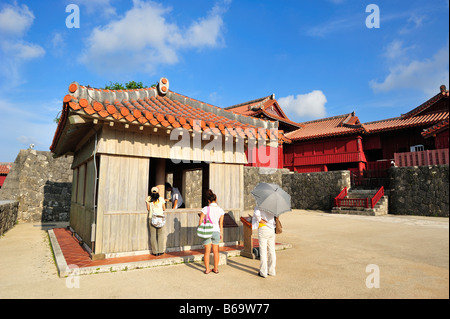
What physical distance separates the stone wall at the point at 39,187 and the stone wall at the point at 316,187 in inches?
629

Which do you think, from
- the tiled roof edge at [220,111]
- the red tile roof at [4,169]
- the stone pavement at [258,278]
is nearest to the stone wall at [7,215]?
the stone pavement at [258,278]

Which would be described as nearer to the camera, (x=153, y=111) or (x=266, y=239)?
(x=266, y=239)

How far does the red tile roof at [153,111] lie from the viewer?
543 centimetres

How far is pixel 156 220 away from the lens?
20.7ft

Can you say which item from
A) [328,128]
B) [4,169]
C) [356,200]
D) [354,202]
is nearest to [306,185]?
[354,202]

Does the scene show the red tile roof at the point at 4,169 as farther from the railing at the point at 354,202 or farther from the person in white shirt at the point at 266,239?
the person in white shirt at the point at 266,239

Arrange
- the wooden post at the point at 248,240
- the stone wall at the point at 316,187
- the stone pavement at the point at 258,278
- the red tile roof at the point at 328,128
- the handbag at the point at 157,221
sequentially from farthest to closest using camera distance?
the red tile roof at the point at 328,128 < the stone wall at the point at 316,187 < the wooden post at the point at 248,240 < the handbag at the point at 157,221 < the stone pavement at the point at 258,278

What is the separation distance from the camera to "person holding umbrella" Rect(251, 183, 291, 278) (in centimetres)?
515

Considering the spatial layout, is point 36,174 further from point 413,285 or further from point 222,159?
point 413,285

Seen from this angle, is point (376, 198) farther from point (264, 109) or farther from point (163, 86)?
point (163, 86)

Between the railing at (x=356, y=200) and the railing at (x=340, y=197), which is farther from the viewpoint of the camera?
the railing at (x=340, y=197)

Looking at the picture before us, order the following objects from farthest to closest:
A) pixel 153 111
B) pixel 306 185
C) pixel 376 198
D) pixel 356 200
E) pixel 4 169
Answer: pixel 4 169, pixel 306 185, pixel 356 200, pixel 376 198, pixel 153 111

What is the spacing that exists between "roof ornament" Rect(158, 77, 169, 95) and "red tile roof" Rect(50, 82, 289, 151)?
0.13m

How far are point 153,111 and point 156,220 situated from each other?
257 cm
